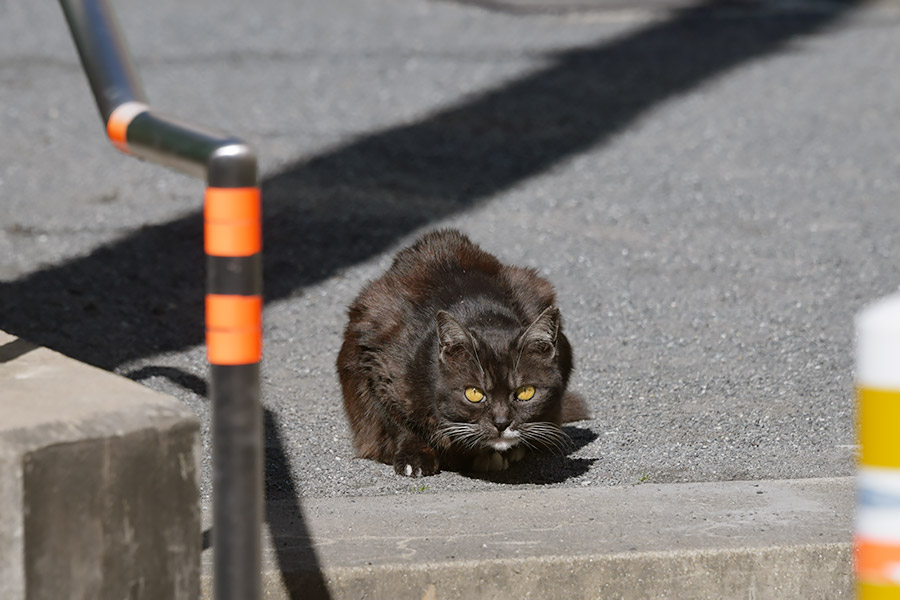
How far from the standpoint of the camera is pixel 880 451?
1.81 meters

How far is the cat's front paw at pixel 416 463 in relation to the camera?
13.5 ft

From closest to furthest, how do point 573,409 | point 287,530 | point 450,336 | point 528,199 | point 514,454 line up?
point 287,530
point 450,336
point 514,454
point 573,409
point 528,199

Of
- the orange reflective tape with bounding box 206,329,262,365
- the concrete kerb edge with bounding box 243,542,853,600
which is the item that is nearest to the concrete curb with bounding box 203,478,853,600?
the concrete kerb edge with bounding box 243,542,853,600

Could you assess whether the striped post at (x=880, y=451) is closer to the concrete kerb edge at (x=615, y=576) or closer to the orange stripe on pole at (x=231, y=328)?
the orange stripe on pole at (x=231, y=328)

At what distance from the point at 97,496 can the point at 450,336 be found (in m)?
1.63

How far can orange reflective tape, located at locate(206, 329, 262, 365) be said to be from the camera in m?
2.21

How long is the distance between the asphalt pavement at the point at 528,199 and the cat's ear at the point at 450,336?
0.45 m

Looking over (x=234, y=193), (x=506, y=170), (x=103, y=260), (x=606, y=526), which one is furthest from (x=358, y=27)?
(x=234, y=193)

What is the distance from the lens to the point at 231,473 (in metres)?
2.24

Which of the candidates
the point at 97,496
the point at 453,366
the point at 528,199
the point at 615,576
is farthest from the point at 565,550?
the point at 528,199

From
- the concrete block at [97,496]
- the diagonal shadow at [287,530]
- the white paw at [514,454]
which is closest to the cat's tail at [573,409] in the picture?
the white paw at [514,454]

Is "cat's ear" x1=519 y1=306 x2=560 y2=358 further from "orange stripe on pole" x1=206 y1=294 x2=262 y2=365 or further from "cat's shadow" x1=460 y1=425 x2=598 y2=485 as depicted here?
"orange stripe on pole" x1=206 y1=294 x2=262 y2=365

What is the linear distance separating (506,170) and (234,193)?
20.1ft

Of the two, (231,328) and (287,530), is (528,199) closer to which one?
(287,530)
